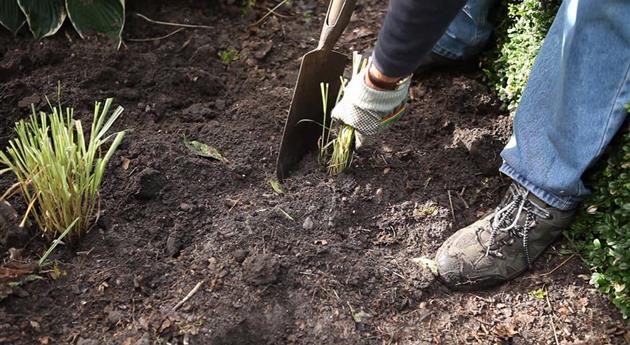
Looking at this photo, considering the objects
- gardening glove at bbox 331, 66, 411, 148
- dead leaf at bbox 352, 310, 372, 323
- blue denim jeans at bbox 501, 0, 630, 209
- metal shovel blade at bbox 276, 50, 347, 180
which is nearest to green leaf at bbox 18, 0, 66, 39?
metal shovel blade at bbox 276, 50, 347, 180

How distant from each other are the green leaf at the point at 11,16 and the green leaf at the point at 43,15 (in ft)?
0.11

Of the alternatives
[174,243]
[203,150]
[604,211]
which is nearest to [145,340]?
[174,243]

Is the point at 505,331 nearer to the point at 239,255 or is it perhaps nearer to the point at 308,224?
the point at 308,224

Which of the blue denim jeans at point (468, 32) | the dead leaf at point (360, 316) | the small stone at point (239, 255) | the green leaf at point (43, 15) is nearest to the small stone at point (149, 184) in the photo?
the small stone at point (239, 255)

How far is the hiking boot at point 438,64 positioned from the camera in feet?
9.05

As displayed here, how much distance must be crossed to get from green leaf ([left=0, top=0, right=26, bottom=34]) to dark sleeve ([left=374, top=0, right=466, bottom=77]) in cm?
150

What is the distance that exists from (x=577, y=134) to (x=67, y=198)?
4.53ft

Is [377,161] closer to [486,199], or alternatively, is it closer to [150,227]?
[486,199]

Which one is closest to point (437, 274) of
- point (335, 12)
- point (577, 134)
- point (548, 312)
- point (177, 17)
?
point (548, 312)

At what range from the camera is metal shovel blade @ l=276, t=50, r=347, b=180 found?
2.33 metres

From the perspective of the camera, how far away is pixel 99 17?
2.79 m

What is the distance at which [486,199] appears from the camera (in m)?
2.41

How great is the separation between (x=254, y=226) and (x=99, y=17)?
116cm

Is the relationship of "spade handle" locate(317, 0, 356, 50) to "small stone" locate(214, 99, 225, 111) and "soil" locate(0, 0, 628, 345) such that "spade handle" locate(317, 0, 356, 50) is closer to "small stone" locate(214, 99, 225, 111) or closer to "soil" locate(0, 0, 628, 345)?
"soil" locate(0, 0, 628, 345)
